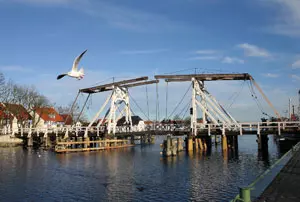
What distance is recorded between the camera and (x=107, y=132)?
44.2 m

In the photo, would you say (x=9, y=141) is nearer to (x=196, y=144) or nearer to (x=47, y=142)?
(x=47, y=142)

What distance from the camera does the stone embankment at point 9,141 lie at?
51013 millimetres

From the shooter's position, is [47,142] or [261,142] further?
[47,142]

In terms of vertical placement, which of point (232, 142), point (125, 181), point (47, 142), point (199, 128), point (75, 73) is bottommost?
point (125, 181)

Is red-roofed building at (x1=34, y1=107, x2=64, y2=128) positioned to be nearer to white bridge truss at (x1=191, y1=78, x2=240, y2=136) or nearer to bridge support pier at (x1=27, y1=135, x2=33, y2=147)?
bridge support pier at (x1=27, y1=135, x2=33, y2=147)

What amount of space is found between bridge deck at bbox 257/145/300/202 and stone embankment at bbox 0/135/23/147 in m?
47.0

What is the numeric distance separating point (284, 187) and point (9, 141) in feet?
164

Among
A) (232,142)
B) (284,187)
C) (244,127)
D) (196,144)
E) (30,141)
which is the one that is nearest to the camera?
(284,187)

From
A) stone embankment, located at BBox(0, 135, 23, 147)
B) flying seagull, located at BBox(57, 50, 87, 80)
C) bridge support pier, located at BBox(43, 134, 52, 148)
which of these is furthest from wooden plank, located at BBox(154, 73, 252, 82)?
stone embankment, located at BBox(0, 135, 23, 147)

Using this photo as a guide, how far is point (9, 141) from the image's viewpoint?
5228 cm

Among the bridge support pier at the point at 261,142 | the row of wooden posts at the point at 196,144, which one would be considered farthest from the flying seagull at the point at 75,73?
the bridge support pier at the point at 261,142

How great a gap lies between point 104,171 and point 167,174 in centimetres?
505

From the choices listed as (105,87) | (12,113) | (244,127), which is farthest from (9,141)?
(244,127)

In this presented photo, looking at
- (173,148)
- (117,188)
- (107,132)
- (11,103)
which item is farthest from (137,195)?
(11,103)
